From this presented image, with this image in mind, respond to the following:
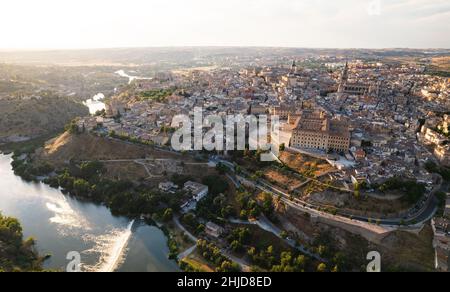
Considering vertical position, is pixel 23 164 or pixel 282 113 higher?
pixel 282 113

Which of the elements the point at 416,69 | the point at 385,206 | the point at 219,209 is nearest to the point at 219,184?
→ the point at 219,209

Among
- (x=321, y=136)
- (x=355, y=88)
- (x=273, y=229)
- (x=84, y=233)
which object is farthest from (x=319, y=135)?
(x=355, y=88)

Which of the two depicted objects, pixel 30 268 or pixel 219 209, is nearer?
pixel 30 268

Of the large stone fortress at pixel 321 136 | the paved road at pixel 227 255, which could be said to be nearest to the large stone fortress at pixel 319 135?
the large stone fortress at pixel 321 136

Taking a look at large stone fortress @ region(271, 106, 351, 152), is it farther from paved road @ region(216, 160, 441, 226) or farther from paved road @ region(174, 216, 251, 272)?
paved road @ region(174, 216, 251, 272)

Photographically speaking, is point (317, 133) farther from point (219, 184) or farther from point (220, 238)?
point (220, 238)

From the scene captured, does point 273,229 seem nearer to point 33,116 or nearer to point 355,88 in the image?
point 355,88
